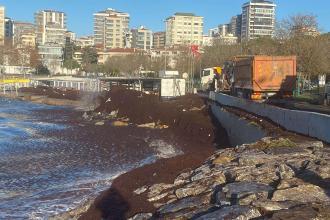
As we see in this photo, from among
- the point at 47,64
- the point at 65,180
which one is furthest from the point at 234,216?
the point at 47,64

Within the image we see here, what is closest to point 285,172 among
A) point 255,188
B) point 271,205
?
point 255,188

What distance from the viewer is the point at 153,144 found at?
3203 centimetres

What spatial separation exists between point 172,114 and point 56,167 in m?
21.7

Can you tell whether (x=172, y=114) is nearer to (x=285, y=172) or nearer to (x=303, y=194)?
(x=285, y=172)

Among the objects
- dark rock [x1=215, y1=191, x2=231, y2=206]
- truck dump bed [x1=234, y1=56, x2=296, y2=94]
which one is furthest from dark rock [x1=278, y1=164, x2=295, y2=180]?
truck dump bed [x1=234, y1=56, x2=296, y2=94]

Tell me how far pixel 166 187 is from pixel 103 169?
31.6 feet

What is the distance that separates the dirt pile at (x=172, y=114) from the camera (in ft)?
113

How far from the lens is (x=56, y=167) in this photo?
22.9 meters

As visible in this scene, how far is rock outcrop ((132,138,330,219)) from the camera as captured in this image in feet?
29.7

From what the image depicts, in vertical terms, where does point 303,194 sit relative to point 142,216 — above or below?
above

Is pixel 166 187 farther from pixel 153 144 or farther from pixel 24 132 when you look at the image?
pixel 24 132

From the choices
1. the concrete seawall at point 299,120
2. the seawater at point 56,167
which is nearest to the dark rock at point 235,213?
the seawater at point 56,167

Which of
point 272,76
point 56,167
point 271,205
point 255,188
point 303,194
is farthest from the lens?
point 272,76

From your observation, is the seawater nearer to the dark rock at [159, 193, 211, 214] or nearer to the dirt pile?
the dirt pile
